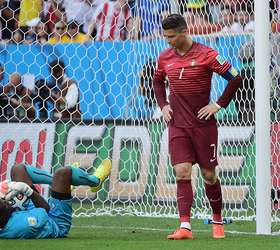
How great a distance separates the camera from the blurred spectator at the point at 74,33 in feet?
41.0

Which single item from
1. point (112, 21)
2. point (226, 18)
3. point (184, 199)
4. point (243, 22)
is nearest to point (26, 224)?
point (184, 199)

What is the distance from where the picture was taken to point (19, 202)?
307 inches

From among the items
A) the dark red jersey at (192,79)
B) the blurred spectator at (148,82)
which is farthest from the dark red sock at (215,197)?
the blurred spectator at (148,82)

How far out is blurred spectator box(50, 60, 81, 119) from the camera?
12016 millimetres

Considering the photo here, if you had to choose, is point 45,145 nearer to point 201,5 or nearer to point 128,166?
point 128,166

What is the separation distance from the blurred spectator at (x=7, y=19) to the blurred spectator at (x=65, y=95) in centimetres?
64

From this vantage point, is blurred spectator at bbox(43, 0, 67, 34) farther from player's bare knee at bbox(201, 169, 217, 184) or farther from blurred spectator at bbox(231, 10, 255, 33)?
player's bare knee at bbox(201, 169, 217, 184)

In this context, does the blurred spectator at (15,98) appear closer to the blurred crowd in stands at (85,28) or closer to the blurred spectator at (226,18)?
the blurred crowd in stands at (85,28)

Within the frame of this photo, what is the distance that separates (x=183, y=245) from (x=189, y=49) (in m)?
1.83

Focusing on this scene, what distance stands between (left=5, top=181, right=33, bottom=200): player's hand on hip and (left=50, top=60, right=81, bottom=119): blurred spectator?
4258 millimetres

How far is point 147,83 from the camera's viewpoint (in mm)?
11633

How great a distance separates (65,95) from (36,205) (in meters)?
4.21

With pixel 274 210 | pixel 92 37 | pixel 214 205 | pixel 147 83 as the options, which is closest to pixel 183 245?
pixel 214 205

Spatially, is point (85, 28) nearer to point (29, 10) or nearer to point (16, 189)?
point (29, 10)
